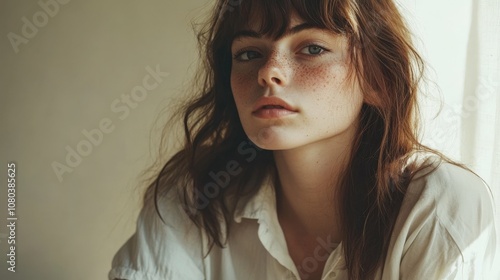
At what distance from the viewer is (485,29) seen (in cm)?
95

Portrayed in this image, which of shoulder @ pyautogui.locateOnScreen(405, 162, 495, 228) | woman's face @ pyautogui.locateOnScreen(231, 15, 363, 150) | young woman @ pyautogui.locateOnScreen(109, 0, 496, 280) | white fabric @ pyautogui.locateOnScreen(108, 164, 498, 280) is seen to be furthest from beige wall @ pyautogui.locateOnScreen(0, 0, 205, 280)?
shoulder @ pyautogui.locateOnScreen(405, 162, 495, 228)

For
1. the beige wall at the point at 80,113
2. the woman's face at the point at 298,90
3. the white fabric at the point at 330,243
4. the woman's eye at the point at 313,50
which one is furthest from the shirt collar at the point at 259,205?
the beige wall at the point at 80,113

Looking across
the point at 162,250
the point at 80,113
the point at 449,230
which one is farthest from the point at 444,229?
the point at 80,113

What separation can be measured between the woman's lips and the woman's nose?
0.07ft

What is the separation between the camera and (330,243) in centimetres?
96

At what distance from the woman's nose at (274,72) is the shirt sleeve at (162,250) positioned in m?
0.31

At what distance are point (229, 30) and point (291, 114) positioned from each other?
207 millimetres

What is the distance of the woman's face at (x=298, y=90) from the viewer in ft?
2.66

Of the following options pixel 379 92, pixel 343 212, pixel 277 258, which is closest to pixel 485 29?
pixel 379 92

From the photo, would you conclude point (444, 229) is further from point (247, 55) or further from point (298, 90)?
point (247, 55)

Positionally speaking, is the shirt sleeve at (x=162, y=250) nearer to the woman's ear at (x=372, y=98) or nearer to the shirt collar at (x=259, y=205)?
the shirt collar at (x=259, y=205)

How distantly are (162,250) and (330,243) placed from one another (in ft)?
0.92

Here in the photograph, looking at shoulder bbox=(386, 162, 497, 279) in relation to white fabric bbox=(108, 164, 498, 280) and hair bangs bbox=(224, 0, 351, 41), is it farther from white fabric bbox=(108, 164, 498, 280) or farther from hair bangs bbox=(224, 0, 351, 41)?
hair bangs bbox=(224, 0, 351, 41)

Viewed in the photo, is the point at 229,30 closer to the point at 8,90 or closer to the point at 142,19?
the point at 142,19
